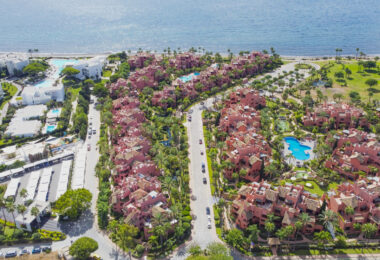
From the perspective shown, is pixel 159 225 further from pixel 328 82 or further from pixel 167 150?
pixel 328 82

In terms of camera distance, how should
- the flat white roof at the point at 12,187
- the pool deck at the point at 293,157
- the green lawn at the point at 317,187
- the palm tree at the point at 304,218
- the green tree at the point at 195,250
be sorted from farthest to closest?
the pool deck at the point at 293,157, the green lawn at the point at 317,187, the flat white roof at the point at 12,187, the palm tree at the point at 304,218, the green tree at the point at 195,250

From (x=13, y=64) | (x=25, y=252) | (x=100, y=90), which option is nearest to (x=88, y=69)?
(x=100, y=90)

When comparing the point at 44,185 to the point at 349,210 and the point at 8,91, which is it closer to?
the point at 349,210

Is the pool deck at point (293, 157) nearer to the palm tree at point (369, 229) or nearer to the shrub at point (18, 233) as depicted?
the palm tree at point (369, 229)

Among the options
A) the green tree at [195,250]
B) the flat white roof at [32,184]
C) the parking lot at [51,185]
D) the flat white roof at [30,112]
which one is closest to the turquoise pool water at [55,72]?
the flat white roof at [30,112]

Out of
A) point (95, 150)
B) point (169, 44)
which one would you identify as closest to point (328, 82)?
point (95, 150)

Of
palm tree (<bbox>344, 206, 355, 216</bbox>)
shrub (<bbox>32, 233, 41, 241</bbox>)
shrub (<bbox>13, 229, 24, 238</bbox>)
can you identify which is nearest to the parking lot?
shrub (<bbox>13, 229, 24, 238</bbox>)

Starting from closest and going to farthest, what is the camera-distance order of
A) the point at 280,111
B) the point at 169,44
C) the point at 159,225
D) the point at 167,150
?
1. the point at 159,225
2. the point at 167,150
3. the point at 280,111
4. the point at 169,44
